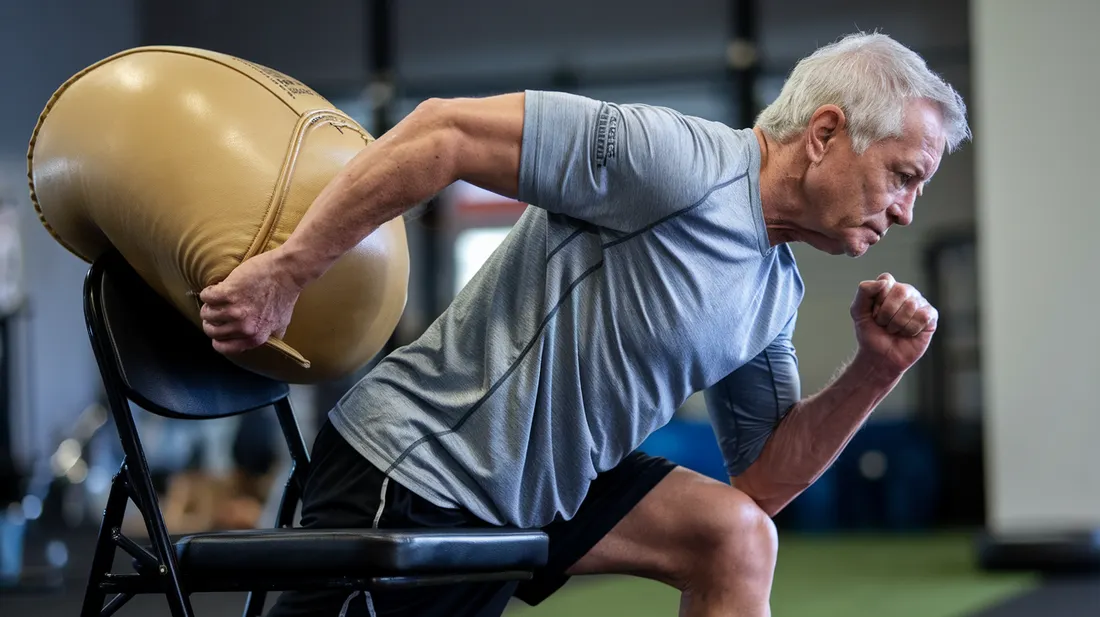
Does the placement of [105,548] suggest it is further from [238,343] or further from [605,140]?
[605,140]

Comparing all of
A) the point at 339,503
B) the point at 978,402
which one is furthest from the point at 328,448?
the point at 978,402

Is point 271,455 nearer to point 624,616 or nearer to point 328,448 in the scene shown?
point 624,616

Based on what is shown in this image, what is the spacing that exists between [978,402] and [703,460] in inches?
71.0

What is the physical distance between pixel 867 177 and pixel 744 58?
586 cm

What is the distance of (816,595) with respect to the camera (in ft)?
13.2

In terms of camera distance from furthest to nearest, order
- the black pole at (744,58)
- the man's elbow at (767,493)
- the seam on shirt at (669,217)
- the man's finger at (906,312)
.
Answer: the black pole at (744,58) < the man's elbow at (767,493) < the man's finger at (906,312) < the seam on shirt at (669,217)

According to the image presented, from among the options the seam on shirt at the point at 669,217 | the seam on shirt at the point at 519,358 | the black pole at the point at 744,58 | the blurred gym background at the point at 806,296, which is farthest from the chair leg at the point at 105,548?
the black pole at the point at 744,58

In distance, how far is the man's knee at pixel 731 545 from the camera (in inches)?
60.7

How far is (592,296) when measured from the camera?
1405mm

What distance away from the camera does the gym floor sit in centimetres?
362

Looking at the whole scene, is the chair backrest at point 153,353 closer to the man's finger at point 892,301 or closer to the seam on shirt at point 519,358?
the seam on shirt at point 519,358

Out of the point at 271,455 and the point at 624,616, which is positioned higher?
the point at 624,616

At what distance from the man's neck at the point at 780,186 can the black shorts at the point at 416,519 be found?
0.40 metres

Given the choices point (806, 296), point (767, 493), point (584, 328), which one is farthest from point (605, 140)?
point (806, 296)
